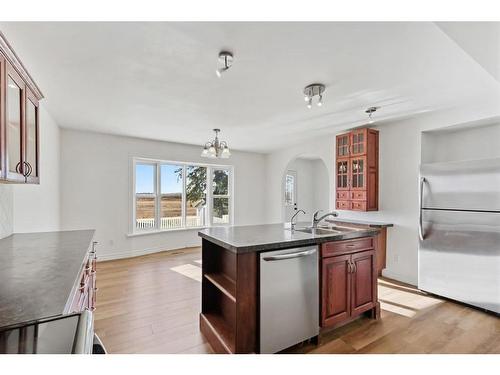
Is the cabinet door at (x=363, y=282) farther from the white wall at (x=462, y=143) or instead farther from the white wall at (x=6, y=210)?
the white wall at (x=6, y=210)

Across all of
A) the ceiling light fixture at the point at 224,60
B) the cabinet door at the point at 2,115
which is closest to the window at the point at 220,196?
the ceiling light fixture at the point at 224,60

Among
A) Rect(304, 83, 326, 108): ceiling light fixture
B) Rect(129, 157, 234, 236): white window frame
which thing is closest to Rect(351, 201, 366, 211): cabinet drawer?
Rect(304, 83, 326, 108): ceiling light fixture

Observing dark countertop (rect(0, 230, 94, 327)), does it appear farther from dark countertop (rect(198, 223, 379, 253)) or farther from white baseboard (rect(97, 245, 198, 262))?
white baseboard (rect(97, 245, 198, 262))

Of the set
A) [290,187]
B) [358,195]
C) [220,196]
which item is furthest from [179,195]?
[358,195]

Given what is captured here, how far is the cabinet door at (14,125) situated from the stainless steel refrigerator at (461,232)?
13.2 feet

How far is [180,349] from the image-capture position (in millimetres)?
2023

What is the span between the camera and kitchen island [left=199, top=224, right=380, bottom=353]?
1.82m

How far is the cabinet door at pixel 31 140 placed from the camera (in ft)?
6.21

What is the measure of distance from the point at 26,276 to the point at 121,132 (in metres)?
3.64

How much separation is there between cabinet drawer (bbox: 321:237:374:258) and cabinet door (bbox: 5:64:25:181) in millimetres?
2319

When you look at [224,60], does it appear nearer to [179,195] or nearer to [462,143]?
[462,143]
